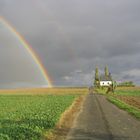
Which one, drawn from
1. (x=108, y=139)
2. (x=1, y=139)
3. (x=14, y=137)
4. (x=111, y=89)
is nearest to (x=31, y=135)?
(x=14, y=137)

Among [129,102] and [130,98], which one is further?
[130,98]

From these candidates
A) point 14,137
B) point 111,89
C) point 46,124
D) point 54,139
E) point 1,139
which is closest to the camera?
point 1,139

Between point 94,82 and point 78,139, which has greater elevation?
point 94,82

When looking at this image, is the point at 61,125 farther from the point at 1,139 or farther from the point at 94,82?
the point at 94,82

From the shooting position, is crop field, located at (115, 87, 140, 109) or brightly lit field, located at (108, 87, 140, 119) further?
crop field, located at (115, 87, 140, 109)

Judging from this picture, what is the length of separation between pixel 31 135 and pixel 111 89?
83627 mm

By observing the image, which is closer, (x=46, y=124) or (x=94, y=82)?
(x=46, y=124)

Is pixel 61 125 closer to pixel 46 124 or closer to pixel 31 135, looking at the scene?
pixel 46 124

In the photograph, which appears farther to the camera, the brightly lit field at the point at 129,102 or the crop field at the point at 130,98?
the crop field at the point at 130,98

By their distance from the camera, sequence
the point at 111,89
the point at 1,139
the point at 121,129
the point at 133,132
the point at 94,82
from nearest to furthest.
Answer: the point at 1,139, the point at 133,132, the point at 121,129, the point at 111,89, the point at 94,82

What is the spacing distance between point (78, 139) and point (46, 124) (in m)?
5.44

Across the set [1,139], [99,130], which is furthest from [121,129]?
[1,139]

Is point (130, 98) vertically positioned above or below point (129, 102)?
above

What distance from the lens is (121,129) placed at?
1944cm
